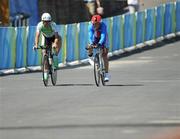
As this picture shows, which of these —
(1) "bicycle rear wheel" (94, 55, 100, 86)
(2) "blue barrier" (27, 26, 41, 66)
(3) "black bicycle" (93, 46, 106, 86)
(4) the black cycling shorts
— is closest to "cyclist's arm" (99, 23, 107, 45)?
(3) "black bicycle" (93, 46, 106, 86)

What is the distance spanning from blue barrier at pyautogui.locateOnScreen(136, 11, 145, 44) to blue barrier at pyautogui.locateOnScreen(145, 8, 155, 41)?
1.44ft

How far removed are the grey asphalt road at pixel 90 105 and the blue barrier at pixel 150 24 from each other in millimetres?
8122

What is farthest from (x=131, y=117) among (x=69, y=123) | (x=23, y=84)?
(x=23, y=84)

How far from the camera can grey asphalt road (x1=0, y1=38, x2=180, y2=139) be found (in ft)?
34.9

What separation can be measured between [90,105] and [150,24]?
17845 millimetres

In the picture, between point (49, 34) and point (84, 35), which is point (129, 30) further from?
point (49, 34)

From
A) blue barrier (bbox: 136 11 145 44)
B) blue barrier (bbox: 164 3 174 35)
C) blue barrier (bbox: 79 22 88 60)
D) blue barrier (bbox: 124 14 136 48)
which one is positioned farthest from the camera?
blue barrier (bbox: 164 3 174 35)

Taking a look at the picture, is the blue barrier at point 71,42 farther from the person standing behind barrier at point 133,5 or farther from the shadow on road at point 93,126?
the shadow on road at point 93,126

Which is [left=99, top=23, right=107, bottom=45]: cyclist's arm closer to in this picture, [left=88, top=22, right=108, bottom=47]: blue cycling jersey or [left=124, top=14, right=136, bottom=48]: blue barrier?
[left=88, top=22, right=108, bottom=47]: blue cycling jersey

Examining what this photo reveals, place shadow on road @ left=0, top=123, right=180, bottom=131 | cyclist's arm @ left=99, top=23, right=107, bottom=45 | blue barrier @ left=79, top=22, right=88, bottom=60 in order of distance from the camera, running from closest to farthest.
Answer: shadow on road @ left=0, top=123, right=180, bottom=131 → cyclist's arm @ left=99, top=23, right=107, bottom=45 → blue barrier @ left=79, top=22, right=88, bottom=60

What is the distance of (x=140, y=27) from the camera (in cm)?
3034

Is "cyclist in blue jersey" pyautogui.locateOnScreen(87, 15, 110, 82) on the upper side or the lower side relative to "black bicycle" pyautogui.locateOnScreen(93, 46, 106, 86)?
upper

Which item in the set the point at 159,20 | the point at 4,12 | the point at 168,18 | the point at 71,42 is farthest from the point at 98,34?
the point at 168,18


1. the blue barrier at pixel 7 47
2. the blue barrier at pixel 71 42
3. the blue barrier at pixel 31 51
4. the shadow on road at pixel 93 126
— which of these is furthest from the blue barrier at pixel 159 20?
the shadow on road at pixel 93 126
